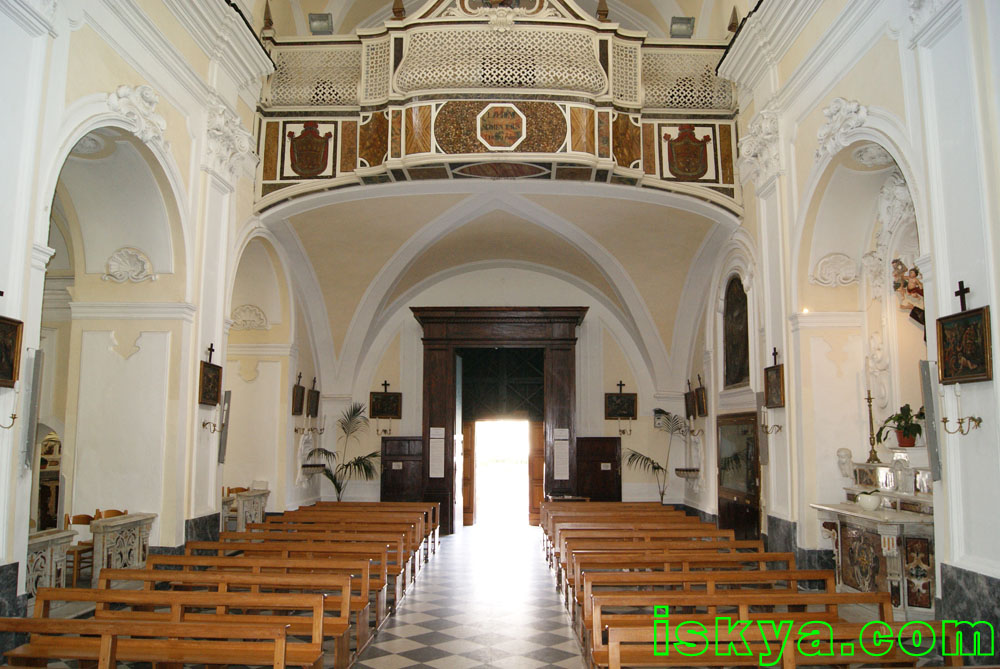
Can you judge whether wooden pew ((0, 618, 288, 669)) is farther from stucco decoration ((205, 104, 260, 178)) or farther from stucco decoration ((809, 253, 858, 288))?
stucco decoration ((809, 253, 858, 288))

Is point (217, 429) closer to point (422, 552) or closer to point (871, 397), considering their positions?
point (422, 552)

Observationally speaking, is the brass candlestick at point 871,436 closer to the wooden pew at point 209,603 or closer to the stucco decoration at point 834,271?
the stucco decoration at point 834,271

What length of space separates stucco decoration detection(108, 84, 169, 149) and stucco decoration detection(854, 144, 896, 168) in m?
6.31

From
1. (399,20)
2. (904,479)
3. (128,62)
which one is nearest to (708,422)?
(904,479)

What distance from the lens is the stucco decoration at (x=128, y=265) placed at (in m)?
8.08

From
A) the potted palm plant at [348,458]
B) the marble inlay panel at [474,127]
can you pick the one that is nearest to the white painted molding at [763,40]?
the marble inlay panel at [474,127]

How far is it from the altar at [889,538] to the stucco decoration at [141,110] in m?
6.99

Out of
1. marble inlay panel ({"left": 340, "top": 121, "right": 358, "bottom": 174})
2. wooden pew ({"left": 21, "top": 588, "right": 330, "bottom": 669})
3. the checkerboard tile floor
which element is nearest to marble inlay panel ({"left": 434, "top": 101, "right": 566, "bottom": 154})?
marble inlay panel ({"left": 340, "top": 121, "right": 358, "bottom": 174})

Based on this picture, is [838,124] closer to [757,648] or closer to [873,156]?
[873,156]

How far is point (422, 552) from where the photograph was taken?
11.1 meters

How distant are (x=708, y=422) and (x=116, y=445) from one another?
8616 millimetres

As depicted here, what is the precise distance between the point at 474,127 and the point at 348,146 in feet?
5.80

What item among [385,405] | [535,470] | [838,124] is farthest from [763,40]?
[535,470]

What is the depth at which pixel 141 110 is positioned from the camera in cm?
701
